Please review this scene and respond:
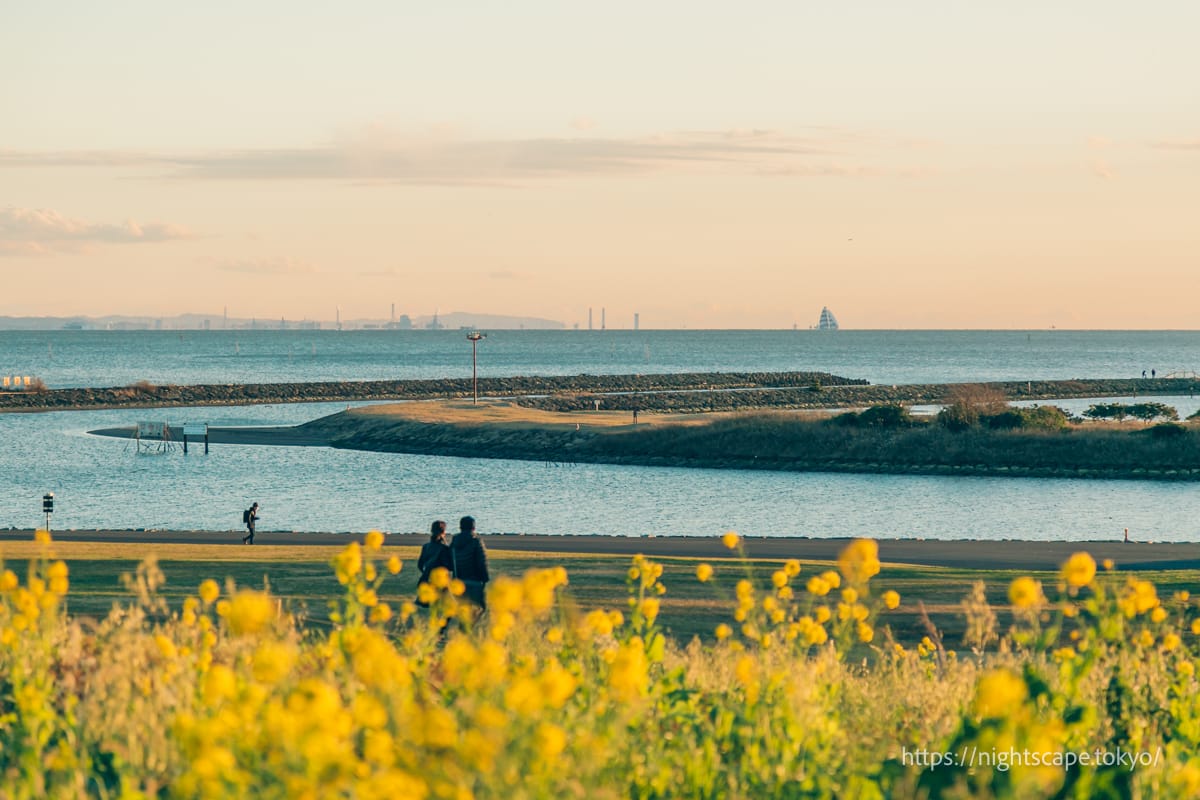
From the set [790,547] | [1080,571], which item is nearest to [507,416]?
[790,547]

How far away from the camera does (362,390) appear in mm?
117125

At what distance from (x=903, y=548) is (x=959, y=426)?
117ft

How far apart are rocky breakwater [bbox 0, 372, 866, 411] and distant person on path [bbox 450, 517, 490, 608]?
9443 cm

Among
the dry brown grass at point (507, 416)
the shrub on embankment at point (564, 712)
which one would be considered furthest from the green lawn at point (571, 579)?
the dry brown grass at point (507, 416)

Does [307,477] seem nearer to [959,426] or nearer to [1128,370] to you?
[959,426]

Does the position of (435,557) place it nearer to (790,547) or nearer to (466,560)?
(466,560)

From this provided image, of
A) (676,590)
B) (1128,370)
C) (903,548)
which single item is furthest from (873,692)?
(1128,370)

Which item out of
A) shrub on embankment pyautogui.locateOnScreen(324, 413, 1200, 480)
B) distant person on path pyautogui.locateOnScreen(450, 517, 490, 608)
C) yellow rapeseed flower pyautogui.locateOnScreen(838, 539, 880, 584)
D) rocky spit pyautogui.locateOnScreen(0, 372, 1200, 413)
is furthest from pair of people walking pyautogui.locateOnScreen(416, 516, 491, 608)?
rocky spit pyautogui.locateOnScreen(0, 372, 1200, 413)

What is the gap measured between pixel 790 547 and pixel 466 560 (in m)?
18.6

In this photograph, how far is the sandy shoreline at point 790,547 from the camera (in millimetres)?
28859

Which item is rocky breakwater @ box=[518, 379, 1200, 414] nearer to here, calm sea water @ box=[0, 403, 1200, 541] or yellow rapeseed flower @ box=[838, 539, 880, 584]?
calm sea water @ box=[0, 403, 1200, 541]

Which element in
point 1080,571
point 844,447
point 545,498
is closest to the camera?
point 1080,571

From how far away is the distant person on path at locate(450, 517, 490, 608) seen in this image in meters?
12.8

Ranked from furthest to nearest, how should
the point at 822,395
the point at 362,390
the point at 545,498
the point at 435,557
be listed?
the point at 362,390 → the point at 822,395 → the point at 545,498 → the point at 435,557
